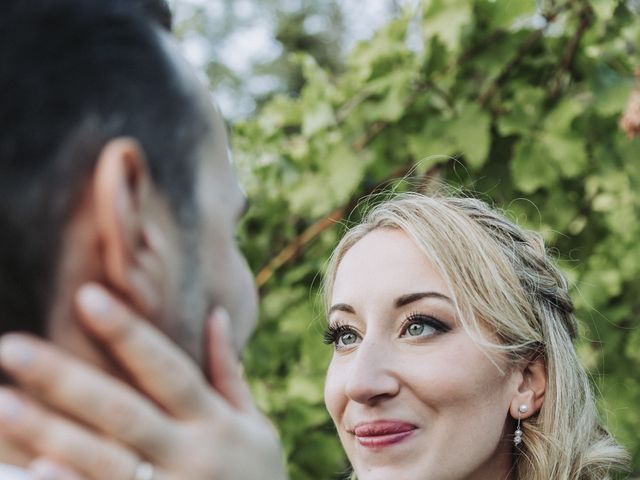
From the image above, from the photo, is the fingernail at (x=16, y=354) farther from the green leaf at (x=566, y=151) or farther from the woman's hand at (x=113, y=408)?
the green leaf at (x=566, y=151)

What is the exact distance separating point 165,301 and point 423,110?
2.14 meters

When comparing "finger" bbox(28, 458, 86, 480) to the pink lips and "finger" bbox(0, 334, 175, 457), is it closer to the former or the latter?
"finger" bbox(0, 334, 175, 457)

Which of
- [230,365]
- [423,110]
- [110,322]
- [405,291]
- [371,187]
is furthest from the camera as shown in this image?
[371,187]

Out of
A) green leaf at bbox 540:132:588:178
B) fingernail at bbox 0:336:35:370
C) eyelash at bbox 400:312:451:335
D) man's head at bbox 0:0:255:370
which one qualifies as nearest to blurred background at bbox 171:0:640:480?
green leaf at bbox 540:132:588:178

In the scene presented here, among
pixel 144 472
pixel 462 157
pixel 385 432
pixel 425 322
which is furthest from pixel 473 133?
pixel 144 472

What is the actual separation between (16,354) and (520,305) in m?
1.89

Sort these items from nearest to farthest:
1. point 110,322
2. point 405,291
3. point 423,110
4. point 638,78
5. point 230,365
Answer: point 110,322 < point 230,365 < point 405,291 < point 638,78 < point 423,110

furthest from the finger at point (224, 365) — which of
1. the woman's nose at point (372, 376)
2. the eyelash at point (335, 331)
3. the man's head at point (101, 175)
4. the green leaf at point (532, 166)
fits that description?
the green leaf at point (532, 166)

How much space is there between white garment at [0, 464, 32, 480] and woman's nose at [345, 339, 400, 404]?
1468 millimetres

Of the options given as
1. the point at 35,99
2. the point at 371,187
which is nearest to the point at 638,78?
the point at 371,187

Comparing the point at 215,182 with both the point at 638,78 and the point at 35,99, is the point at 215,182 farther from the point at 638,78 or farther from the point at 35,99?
the point at 638,78

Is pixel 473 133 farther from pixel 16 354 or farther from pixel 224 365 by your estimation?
pixel 16 354

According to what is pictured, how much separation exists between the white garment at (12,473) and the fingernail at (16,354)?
0.11 m

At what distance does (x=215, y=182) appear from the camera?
867 mm
